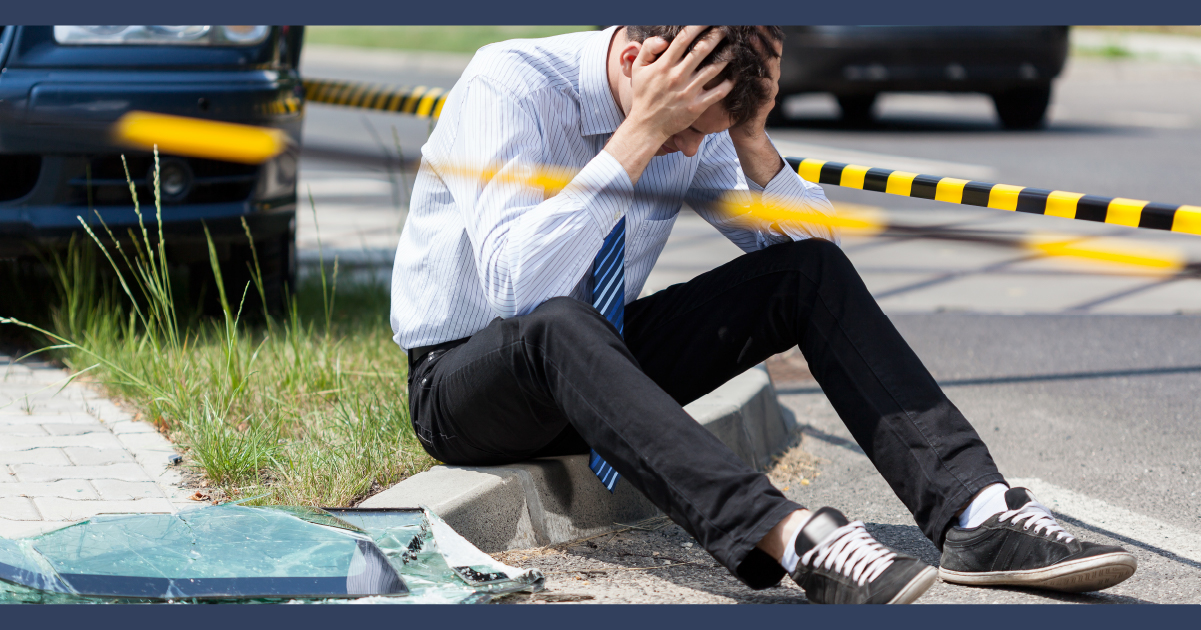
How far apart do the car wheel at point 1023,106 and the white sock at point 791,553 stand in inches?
376

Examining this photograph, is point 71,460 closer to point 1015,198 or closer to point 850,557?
point 850,557

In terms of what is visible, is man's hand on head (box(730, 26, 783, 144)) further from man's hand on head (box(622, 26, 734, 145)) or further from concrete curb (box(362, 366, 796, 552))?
concrete curb (box(362, 366, 796, 552))

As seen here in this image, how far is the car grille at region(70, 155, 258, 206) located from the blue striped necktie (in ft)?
5.85

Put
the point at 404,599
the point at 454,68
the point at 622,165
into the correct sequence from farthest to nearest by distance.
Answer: the point at 454,68 → the point at 622,165 → the point at 404,599

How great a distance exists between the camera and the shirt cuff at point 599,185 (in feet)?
7.66

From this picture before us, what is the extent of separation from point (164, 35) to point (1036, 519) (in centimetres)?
284

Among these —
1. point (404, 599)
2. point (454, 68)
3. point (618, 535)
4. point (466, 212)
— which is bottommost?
point (454, 68)

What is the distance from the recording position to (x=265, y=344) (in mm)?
3533

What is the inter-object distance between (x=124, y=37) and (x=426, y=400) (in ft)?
5.91

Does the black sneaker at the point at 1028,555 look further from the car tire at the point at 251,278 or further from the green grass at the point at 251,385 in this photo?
the car tire at the point at 251,278

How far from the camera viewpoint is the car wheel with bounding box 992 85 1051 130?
1083cm

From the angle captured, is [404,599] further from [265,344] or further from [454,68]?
[454,68]

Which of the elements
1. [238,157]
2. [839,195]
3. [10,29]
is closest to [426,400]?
[238,157]

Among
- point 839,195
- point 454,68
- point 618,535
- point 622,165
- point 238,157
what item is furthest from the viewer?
point 454,68
